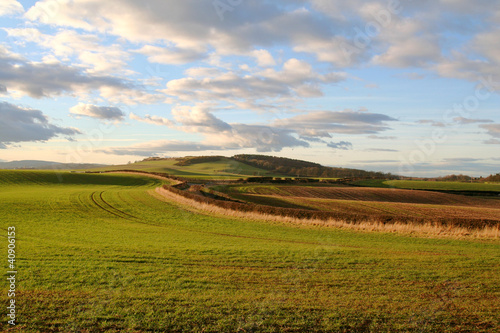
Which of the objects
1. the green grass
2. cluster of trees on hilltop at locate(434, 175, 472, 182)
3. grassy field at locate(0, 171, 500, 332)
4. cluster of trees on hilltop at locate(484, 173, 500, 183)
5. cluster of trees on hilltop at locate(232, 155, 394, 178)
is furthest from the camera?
cluster of trees on hilltop at locate(232, 155, 394, 178)

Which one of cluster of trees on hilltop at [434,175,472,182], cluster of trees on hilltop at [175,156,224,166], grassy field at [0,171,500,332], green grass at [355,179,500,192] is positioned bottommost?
grassy field at [0,171,500,332]

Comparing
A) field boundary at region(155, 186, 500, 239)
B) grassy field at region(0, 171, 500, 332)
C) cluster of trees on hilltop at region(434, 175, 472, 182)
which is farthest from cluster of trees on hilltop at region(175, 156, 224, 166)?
grassy field at region(0, 171, 500, 332)

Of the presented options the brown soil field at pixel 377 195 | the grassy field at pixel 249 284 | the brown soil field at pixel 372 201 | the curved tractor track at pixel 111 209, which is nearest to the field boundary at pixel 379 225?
the grassy field at pixel 249 284

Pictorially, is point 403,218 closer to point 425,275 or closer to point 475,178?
point 425,275

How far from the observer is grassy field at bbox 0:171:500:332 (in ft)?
25.6

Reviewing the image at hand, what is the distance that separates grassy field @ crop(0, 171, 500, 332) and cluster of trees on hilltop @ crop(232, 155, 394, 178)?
298ft

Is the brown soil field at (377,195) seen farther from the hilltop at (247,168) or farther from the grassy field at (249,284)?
the hilltop at (247,168)

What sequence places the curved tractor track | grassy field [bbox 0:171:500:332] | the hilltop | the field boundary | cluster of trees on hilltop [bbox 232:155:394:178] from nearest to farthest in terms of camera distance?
grassy field [bbox 0:171:500:332] < the field boundary < the curved tractor track < cluster of trees on hilltop [bbox 232:155:394:178] < the hilltop

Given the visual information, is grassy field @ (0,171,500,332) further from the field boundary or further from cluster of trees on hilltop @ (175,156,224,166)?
cluster of trees on hilltop @ (175,156,224,166)

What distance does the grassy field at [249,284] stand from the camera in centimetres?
781

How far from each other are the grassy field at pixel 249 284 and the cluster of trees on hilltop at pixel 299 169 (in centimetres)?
9085

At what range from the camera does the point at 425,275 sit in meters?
11.4

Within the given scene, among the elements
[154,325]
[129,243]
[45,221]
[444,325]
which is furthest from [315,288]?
[45,221]

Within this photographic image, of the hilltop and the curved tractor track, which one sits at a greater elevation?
the hilltop
